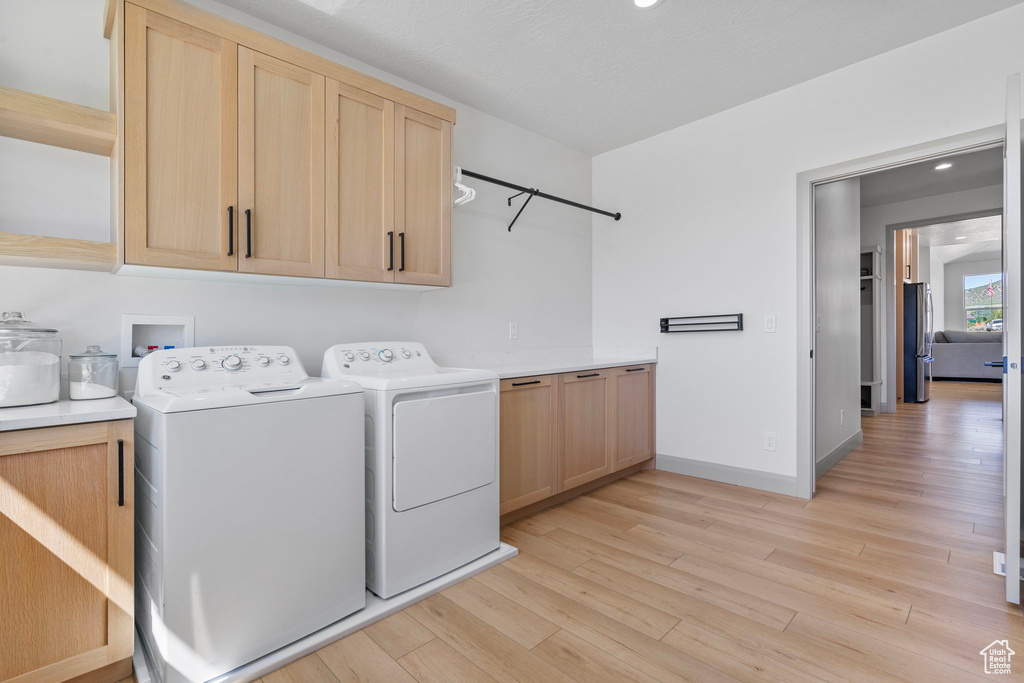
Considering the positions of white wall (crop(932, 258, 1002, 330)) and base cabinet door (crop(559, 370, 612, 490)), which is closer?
base cabinet door (crop(559, 370, 612, 490))

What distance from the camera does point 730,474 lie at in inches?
134

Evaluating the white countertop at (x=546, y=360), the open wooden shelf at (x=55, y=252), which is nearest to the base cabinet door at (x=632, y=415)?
the white countertop at (x=546, y=360)

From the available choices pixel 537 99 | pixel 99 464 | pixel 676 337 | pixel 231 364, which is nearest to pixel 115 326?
pixel 231 364

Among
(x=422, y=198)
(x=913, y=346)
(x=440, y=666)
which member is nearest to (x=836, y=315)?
(x=422, y=198)

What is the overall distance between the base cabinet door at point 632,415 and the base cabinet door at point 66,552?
263 centimetres

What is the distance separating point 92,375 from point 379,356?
104 cm

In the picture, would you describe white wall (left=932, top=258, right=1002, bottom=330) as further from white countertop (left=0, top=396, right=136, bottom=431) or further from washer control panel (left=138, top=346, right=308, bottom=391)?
white countertop (left=0, top=396, right=136, bottom=431)

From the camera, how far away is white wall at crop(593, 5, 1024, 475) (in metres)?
2.54

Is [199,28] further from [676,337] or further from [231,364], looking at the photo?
[676,337]

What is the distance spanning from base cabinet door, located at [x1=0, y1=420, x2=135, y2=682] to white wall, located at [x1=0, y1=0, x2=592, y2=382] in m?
0.67

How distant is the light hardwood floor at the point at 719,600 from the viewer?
1.56 meters

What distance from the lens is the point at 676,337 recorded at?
12.1 ft

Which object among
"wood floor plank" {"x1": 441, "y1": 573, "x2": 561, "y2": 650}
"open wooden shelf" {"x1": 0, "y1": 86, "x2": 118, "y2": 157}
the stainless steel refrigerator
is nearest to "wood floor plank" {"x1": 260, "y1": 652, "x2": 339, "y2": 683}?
"wood floor plank" {"x1": 441, "y1": 573, "x2": 561, "y2": 650}

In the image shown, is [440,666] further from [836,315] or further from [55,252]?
[836,315]
